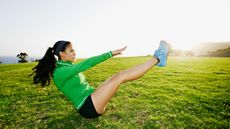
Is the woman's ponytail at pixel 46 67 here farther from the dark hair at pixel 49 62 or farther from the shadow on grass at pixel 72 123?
the shadow on grass at pixel 72 123

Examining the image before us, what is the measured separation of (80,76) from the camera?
6035 millimetres

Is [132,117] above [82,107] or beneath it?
beneath

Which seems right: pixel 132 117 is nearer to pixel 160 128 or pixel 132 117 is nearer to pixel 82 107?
pixel 160 128

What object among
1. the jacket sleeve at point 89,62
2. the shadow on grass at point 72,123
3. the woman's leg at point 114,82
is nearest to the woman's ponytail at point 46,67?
the jacket sleeve at point 89,62

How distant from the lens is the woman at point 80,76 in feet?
17.4

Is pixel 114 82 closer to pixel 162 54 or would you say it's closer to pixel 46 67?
pixel 162 54

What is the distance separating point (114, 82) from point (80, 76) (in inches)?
43.8

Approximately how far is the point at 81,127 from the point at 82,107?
1.63 metres

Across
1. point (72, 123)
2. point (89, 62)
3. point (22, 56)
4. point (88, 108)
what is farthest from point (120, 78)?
A: point (22, 56)

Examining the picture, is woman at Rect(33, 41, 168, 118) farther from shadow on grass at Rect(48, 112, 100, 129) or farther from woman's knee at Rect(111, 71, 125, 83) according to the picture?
shadow on grass at Rect(48, 112, 100, 129)

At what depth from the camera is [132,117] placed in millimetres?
7496

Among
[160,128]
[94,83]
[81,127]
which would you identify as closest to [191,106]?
[160,128]

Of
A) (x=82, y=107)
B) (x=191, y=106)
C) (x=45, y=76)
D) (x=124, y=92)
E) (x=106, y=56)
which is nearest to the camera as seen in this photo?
(x=106, y=56)

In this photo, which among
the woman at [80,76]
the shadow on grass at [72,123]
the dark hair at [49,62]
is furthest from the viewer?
the shadow on grass at [72,123]
